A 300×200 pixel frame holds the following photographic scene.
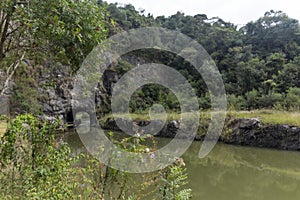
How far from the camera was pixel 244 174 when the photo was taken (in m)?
6.16

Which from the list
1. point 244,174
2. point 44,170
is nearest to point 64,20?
point 44,170

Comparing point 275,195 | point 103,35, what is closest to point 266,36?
point 275,195

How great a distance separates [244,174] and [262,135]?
163 inches

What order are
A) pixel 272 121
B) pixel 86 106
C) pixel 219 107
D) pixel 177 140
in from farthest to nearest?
pixel 86 106 < pixel 219 107 < pixel 177 140 < pixel 272 121

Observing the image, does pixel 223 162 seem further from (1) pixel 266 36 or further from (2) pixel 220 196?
(1) pixel 266 36

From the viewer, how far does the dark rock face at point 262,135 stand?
30.3 ft

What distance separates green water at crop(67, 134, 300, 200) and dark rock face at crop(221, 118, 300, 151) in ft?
1.89

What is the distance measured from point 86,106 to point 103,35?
13.2 meters

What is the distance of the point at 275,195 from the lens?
4.64 m

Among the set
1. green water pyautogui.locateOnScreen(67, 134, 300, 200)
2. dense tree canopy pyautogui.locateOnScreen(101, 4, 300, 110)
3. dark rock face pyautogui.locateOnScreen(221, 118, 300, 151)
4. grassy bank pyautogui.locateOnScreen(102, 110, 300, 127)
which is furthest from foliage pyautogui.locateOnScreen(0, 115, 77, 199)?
dense tree canopy pyautogui.locateOnScreen(101, 4, 300, 110)

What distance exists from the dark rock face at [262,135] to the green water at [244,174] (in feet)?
1.89

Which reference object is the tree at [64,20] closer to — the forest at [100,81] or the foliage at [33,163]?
the forest at [100,81]

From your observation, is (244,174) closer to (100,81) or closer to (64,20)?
(100,81)

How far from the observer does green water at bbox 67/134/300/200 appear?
4.70 meters
